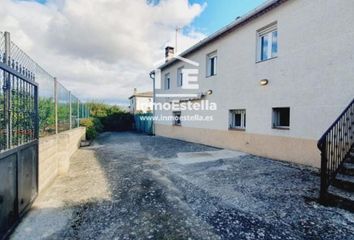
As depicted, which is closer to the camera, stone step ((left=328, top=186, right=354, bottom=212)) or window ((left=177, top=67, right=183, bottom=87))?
stone step ((left=328, top=186, right=354, bottom=212))

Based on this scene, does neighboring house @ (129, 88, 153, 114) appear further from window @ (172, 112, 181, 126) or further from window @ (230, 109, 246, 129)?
window @ (230, 109, 246, 129)

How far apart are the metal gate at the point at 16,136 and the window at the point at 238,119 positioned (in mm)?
7816

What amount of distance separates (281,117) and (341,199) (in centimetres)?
431

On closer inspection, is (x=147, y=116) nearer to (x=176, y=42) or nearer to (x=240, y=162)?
(x=176, y=42)

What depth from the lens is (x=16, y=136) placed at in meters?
3.18

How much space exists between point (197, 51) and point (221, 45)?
2.35 m

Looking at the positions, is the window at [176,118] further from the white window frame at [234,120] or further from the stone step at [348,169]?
the stone step at [348,169]

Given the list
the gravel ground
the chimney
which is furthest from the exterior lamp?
the chimney

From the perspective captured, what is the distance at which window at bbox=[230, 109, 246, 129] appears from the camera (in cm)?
922

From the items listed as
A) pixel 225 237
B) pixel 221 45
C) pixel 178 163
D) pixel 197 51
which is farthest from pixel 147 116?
pixel 225 237

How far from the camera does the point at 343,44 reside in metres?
5.43

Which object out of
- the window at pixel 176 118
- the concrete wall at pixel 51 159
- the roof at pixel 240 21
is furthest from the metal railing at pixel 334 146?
the window at pixel 176 118

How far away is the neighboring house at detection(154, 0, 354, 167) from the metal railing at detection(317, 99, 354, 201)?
2.41 ft

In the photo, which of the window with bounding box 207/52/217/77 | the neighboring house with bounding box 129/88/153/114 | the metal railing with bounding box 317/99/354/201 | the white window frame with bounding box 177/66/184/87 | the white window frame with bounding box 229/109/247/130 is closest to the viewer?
the metal railing with bounding box 317/99/354/201
